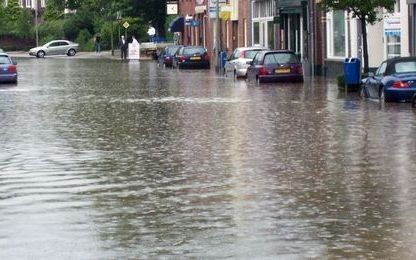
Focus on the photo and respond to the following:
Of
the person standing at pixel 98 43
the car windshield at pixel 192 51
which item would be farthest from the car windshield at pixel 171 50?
the person standing at pixel 98 43

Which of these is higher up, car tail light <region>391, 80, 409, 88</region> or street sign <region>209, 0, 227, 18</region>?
street sign <region>209, 0, 227, 18</region>

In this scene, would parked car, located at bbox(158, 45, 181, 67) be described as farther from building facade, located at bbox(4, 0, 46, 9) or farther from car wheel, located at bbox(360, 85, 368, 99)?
building facade, located at bbox(4, 0, 46, 9)

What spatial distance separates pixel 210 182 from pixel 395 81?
52.5 feet

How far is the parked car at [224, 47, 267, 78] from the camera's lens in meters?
49.8

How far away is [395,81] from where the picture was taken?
30031 millimetres

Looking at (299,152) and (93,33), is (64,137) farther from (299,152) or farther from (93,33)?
(93,33)

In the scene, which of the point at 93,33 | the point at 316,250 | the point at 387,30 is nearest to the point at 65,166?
the point at 316,250

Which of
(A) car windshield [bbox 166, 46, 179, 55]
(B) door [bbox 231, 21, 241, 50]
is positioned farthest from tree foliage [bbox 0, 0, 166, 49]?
(A) car windshield [bbox 166, 46, 179, 55]

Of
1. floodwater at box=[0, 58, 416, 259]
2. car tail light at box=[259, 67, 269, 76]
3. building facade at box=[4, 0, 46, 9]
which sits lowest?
floodwater at box=[0, 58, 416, 259]

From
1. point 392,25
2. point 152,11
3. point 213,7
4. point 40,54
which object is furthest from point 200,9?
point 392,25

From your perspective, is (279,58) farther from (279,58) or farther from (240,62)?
(240,62)

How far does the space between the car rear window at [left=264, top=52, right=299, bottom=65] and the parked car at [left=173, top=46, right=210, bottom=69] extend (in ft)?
70.2

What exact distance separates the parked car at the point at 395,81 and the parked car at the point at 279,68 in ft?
38.6

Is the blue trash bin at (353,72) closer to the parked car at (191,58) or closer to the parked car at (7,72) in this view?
the parked car at (7,72)
